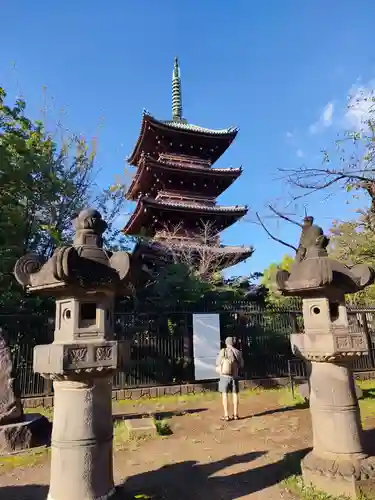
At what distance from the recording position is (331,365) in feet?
14.6

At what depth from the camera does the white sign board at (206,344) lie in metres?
10.8

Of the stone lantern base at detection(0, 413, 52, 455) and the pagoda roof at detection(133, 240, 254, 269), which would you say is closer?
the stone lantern base at detection(0, 413, 52, 455)

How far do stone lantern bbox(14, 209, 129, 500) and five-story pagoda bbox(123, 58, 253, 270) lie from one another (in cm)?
1358

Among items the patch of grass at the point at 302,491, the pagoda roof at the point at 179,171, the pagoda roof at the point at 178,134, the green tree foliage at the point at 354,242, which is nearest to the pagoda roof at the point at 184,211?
the pagoda roof at the point at 179,171

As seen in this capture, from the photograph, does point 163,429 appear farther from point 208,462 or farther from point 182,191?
point 182,191

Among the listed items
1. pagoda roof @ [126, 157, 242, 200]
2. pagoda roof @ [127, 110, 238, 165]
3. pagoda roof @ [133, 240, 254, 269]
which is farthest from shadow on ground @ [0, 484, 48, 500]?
pagoda roof @ [127, 110, 238, 165]

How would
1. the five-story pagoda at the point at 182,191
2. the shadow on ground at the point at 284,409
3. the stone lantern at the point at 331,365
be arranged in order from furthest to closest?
the five-story pagoda at the point at 182,191
the shadow on ground at the point at 284,409
the stone lantern at the point at 331,365

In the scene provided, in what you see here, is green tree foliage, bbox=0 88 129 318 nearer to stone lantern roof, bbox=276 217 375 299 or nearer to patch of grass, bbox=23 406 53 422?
patch of grass, bbox=23 406 53 422

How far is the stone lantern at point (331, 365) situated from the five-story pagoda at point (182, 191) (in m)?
13.1

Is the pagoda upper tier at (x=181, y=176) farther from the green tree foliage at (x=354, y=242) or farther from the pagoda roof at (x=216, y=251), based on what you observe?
the green tree foliage at (x=354, y=242)

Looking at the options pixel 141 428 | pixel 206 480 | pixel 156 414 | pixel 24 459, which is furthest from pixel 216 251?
pixel 206 480

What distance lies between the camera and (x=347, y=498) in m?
3.91

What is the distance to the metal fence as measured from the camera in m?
10.1

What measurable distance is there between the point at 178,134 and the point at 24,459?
59.6 feet
